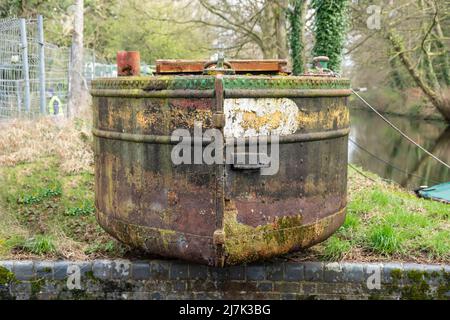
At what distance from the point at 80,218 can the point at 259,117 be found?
3.06m

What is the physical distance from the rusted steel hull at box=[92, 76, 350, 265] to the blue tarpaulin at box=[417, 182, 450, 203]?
20.0 feet

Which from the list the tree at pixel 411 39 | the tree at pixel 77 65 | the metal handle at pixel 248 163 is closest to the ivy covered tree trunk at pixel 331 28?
the tree at pixel 411 39

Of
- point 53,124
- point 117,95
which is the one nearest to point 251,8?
point 53,124

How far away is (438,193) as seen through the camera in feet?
32.4

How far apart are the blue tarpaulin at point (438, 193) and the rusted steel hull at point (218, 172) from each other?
609 centimetres

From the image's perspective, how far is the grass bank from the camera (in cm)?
493

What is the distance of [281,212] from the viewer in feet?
12.7

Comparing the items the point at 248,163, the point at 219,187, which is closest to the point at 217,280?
the point at 219,187

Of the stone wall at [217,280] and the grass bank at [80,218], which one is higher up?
the grass bank at [80,218]

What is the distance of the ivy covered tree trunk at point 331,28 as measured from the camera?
37.1 feet

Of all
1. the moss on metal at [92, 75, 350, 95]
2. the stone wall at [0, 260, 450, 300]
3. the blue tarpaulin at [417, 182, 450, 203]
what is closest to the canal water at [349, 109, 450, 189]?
the blue tarpaulin at [417, 182, 450, 203]

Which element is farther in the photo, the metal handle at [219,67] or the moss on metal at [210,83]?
the metal handle at [219,67]

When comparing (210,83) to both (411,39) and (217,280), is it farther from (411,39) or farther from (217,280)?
(411,39)

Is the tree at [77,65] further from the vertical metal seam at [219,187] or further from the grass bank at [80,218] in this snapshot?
the vertical metal seam at [219,187]
